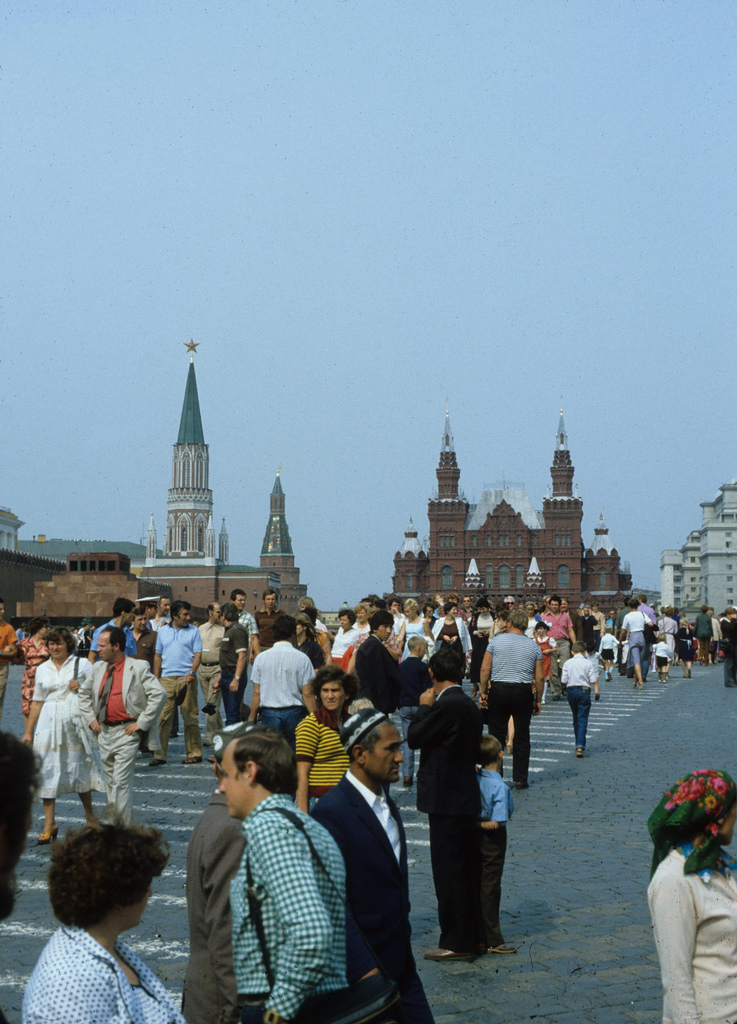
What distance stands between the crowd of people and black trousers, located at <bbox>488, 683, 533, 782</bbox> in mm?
14

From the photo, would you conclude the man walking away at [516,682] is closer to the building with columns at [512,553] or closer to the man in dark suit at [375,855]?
the man in dark suit at [375,855]

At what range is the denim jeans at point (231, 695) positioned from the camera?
1420 cm

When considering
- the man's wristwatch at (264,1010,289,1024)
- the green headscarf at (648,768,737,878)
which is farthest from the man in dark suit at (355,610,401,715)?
the man's wristwatch at (264,1010,289,1024)

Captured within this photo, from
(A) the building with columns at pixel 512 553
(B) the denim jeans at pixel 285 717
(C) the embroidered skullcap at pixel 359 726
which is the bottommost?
(B) the denim jeans at pixel 285 717

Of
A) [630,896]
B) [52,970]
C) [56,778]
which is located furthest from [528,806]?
[52,970]

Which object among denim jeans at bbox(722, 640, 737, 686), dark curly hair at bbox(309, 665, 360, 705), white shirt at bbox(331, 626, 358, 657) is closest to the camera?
dark curly hair at bbox(309, 665, 360, 705)

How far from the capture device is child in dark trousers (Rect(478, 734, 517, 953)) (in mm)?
6504

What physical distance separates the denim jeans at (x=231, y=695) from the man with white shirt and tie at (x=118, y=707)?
→ 5016 mm

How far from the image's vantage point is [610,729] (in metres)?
17.0

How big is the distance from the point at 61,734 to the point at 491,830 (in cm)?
385

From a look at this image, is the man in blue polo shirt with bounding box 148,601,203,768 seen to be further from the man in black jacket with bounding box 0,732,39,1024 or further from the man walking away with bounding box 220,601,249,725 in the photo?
the man in black jacket with bounding box 0,732,39,1024

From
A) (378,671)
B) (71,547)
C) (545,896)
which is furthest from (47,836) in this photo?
(71,547)

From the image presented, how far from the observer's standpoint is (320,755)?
6824 mm

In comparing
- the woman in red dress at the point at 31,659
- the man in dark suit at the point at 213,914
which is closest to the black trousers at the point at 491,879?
the man in dark suit at the point at 213,914
